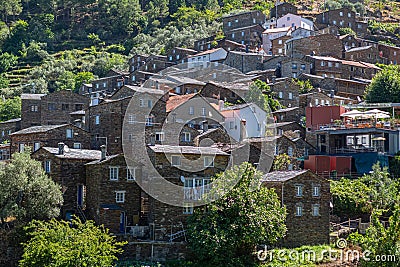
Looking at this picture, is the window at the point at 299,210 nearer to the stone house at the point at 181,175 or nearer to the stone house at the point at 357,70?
the stone house at the point at 181,175

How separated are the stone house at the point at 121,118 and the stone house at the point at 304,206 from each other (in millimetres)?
15412

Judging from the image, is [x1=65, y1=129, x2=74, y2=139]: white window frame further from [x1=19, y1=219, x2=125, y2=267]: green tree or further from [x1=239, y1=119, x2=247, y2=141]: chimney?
[x1=19, y1=219, x2=125, y2=267]: green tree

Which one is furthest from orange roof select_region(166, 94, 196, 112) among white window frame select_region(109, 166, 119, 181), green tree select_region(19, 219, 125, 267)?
green tree select_region(19, 219, 125, 267)

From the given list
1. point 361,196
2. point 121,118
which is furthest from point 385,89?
point 121,118

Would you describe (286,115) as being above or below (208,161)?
above

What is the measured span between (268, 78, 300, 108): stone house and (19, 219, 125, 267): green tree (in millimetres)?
44682

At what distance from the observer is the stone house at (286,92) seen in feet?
290

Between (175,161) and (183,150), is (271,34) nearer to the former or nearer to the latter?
(183,150)

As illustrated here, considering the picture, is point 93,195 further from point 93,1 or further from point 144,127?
point 93,1

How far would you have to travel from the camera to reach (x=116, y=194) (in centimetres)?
5247

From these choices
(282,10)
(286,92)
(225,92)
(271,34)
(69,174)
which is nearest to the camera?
(69,174)

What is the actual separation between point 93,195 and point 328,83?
165 feet

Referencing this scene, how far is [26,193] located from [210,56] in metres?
62.5

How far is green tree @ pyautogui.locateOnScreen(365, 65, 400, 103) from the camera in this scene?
3236 inches
